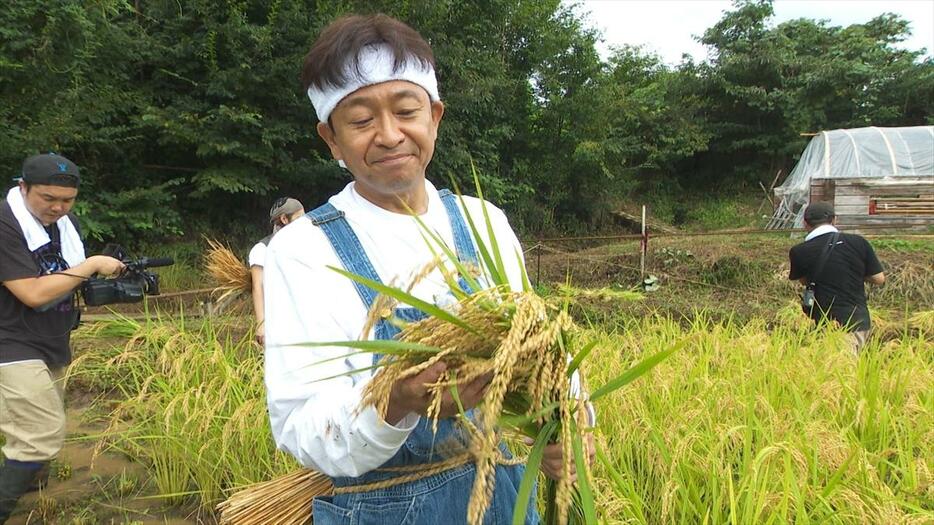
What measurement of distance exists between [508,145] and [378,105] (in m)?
13.3

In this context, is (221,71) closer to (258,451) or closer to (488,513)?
(258,451)

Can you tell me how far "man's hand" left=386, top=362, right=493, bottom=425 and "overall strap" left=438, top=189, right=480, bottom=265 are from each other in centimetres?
40

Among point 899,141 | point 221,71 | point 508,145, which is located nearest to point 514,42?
point 508,145

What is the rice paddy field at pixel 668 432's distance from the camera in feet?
5.73

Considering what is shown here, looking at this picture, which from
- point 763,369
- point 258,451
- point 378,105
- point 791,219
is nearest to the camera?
point 378,105

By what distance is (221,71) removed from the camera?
28.9 feet

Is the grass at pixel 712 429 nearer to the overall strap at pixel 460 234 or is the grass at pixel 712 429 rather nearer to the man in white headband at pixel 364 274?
the man in white headband at pixel 364 274

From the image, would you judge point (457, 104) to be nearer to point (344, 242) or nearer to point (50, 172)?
point (50, 172)

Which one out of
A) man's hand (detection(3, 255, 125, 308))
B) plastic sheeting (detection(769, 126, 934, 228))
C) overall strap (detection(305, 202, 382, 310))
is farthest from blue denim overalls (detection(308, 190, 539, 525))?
plastic sheeting (detection(769, 126, 934, 228))

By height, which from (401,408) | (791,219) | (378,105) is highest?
(378,105)

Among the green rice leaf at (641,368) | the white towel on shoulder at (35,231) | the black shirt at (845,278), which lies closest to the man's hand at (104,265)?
the white towel on shoulder at (35,231)

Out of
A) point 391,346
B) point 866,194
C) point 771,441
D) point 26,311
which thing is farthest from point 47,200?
point 866,194

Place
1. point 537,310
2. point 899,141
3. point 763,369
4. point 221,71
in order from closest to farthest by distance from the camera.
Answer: point 537,310, point 763,369, point 221,71, point 899,141

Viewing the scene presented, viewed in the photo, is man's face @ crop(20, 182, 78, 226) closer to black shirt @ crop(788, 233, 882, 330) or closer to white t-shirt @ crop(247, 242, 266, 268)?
white t-shirt @ crop(247, 242, 266, 268)
